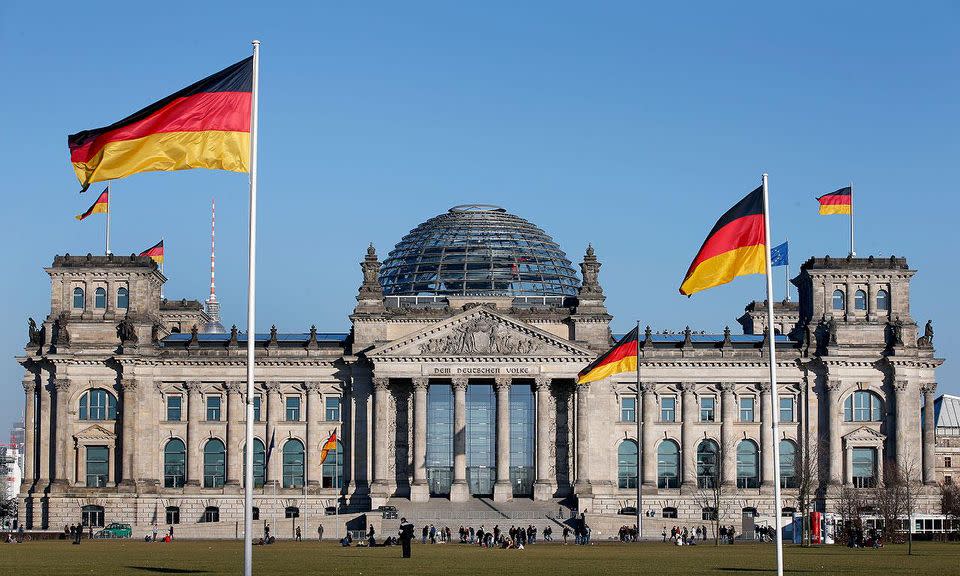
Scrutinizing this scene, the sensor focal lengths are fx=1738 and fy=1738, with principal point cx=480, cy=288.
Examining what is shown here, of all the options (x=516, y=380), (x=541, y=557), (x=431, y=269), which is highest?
(x=431, y=269)

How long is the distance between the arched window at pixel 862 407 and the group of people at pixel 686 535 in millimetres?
20165

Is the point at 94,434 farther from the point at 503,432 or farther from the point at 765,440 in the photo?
the point at 765,440

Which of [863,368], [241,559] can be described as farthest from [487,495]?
[241,559]

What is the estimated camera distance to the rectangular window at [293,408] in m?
149

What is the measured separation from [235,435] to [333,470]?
887cm

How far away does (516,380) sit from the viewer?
145625 mm

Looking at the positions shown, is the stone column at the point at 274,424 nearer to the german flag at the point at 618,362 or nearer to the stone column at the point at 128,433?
the stone column at the point at 128,433

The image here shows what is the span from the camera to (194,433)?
14825 cm

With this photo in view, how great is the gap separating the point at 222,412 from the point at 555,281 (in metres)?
31.5

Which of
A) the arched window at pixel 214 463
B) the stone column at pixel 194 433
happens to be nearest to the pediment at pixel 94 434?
the stone column at pixel 194 433

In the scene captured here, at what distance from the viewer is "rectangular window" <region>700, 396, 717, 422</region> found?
149375mm

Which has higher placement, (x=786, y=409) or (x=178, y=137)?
(x=178, y=137)

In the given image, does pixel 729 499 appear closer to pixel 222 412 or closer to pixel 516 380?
pixel 516 380

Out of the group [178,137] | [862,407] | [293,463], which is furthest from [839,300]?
[178,137]
